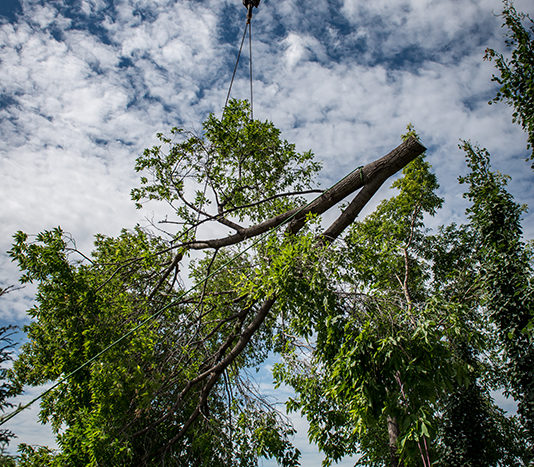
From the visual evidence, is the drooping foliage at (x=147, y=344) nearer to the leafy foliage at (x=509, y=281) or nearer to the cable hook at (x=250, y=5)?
the cable hook at (x=250, y=5)

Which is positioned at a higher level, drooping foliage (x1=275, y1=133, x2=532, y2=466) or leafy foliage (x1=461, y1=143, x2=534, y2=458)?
leafy foliage (x1=461, y1=143, x2=534, y2=458)

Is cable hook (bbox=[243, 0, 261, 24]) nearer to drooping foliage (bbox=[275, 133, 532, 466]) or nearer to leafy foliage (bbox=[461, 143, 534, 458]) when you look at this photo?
drooping foliage (bbox=[275, 133, 532, 466])

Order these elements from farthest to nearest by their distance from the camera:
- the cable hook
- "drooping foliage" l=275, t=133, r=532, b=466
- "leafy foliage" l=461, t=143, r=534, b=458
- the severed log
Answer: "leafy foliage" l=461, t=143, r=534, b=458 < the cable hook < the severed log < "drooping foliage" l=275, t=133, r=532, b=466

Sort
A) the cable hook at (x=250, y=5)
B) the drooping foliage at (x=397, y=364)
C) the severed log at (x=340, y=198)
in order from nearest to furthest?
1. the drooping foliage at (x=397, y=364)
2. the severed log at (x=340, y=198)
3. the cable hook at (x=250, y=5)

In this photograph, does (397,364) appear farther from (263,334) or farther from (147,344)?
(263,334)

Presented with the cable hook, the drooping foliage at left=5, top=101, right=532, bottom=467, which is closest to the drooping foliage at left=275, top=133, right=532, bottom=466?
the drooping foliage at left=5, top=101, right=532, bottom=467

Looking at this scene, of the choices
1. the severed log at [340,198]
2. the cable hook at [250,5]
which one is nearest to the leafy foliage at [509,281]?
the severed log at [340,198]

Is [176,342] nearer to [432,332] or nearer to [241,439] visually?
[241,439]

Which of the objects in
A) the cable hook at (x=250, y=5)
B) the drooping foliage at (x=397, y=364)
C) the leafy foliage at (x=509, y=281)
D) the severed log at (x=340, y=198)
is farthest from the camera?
the leafy foliage at (x=509, y=281)

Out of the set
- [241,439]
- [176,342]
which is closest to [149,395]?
[176,342]

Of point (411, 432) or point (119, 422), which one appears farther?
point (119, 422)

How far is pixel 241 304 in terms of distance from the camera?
6324mm

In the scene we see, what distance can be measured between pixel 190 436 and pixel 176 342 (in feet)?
4.66

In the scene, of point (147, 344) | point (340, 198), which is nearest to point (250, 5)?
point (340, 198)
